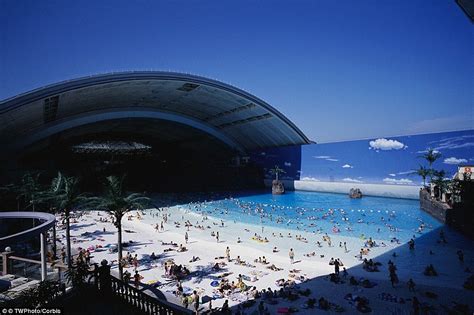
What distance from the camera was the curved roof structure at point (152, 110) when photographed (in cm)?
3500

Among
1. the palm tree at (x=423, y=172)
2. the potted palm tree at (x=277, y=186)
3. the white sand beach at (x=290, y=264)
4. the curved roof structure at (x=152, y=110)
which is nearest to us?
the white sand beach at (x=290, y=264)

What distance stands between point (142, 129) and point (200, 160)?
14313 mm

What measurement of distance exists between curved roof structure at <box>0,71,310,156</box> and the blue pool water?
1313 cm

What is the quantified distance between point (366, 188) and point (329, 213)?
14471 millimetres

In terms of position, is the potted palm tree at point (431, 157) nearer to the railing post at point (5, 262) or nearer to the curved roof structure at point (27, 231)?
the curved roof structure at point (27, 231)

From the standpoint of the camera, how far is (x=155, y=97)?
45.4 m

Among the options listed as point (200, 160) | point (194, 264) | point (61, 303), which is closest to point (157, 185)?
point (200, 160)

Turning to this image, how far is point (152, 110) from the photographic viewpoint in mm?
50875

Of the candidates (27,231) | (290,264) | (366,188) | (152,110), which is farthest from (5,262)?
(366,188)

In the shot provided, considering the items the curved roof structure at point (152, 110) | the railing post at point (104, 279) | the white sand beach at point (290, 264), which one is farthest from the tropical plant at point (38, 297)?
the curved roof structure at point (152, 110)

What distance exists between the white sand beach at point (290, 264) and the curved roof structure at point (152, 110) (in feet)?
49.9

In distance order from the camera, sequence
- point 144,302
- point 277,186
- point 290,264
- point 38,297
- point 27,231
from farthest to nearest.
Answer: point 277,186 → point 290,264 → point 27,231 → point 144,302 → point 38,297

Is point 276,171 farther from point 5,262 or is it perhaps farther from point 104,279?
point 104,279

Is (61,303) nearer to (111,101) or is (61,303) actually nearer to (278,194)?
(111,101)
